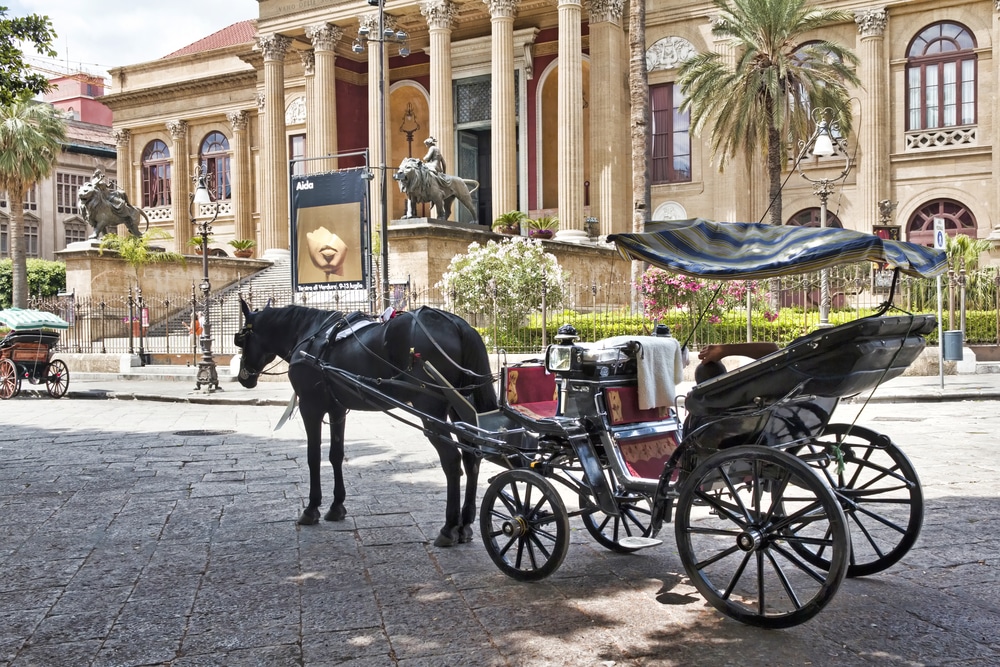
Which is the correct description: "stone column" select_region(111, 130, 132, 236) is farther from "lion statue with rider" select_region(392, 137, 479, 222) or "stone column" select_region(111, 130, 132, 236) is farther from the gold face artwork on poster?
the gold face artwork on poster

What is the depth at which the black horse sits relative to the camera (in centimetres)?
634

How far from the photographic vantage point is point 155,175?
50.1 m

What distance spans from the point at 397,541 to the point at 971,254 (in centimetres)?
2448

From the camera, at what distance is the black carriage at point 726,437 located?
445cm

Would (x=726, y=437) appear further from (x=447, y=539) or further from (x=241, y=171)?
(x=241, y=171)

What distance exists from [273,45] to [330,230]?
2181 centimetres

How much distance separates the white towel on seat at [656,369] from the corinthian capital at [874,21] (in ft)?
96.3

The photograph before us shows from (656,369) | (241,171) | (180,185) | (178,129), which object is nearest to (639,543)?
(656,369)

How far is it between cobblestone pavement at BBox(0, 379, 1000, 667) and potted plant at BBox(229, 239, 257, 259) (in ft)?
110

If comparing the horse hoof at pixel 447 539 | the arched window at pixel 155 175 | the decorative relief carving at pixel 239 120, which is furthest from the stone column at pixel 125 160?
the horse hoof at pixel 447 539

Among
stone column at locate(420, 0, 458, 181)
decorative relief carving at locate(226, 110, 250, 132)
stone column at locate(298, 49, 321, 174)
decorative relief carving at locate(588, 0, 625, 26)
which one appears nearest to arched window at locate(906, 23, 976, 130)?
decorative relief carving at locate(588, 0, 625, 26)

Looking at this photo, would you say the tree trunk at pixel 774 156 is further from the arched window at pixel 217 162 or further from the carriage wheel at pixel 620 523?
the arched window at pixel 217 162

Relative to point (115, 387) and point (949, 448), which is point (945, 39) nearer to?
point (949, 448)

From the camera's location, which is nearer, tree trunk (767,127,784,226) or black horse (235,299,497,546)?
black horse (235,299,497,546)
